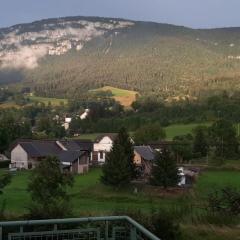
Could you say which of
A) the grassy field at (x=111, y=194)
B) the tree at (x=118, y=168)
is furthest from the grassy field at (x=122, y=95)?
the tree at (x=118, y=168)

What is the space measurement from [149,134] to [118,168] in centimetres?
3718

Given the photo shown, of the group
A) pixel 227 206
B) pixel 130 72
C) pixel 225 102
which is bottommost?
pixel 227 206

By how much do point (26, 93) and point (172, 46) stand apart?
59479 millimetres

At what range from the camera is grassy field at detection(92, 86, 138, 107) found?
144850 millimetres

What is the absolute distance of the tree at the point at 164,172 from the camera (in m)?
41.7

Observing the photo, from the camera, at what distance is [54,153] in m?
64.6

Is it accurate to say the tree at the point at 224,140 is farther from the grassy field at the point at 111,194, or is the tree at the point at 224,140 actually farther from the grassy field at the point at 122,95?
the grassy field at the point at 122,95

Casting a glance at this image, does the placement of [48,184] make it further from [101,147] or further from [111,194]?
[101,147]

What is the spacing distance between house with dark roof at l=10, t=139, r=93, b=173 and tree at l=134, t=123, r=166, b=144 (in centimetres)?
895

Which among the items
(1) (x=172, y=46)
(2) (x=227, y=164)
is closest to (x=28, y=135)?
(2) (x=227, y=164)

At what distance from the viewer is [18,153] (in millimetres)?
65188

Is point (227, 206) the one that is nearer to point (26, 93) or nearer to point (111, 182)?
point (111, 182)

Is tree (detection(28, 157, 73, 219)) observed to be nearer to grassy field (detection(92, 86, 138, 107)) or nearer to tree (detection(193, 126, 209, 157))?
tree (detection(193, 126, 209, 157))

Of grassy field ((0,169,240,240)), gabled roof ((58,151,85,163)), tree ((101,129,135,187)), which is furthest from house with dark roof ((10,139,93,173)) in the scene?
tree ((101,129,135,187))
